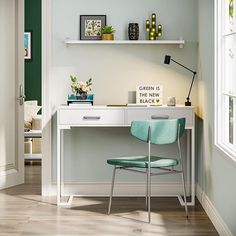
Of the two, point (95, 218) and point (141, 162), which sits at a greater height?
point (141, 162)

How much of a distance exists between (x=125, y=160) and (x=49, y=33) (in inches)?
58.8

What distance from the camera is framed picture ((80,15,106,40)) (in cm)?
611

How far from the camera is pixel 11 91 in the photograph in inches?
264

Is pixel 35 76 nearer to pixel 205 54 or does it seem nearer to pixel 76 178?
pixel 76 178

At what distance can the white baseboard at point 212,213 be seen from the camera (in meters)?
4.61

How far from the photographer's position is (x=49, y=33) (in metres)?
6.10

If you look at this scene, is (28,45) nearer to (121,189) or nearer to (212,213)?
(121,189)

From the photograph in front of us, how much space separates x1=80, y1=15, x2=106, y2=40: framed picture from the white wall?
0.17ft

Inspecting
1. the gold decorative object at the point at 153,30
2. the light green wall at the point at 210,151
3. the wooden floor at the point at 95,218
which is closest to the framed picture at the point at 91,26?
the gold decorative object at the point at 153,30

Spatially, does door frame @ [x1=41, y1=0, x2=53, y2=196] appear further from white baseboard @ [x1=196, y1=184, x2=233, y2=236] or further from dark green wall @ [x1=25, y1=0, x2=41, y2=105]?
dark green wall @ [x1=25, y1=0, x2=41, y2=105]

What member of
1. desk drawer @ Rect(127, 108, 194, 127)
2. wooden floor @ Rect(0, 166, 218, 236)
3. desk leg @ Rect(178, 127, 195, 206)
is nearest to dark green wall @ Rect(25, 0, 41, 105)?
wooden floor @ Rect(0, 166, 218, 236)

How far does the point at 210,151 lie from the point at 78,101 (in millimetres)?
1284

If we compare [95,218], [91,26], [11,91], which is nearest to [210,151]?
[95,218]

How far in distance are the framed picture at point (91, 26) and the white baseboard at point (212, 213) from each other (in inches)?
66.2
